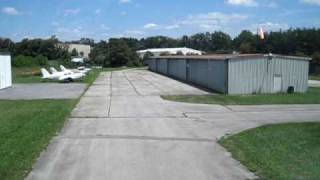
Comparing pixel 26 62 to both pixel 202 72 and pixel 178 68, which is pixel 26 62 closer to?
pixel 178 68

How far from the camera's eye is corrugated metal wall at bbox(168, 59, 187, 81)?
177ft

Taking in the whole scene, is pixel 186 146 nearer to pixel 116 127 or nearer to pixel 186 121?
pixel 116 127

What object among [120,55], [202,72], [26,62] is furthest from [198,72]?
[120,55]

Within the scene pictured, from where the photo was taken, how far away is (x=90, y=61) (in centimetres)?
13688

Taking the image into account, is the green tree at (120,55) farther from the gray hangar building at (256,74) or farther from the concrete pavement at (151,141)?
the concrete pavement at (151,141)

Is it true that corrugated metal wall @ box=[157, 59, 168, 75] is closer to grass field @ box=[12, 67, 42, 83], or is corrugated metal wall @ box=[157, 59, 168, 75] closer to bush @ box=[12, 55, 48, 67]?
grass field @ box=[12, 67, 42, 83]

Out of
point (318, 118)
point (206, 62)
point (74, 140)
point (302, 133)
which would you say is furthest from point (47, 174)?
point (206, 62)

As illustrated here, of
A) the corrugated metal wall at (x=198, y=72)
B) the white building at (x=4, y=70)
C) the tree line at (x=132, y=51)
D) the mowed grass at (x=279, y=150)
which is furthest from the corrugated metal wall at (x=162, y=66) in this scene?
the mowed grass at (x=279, y=150)

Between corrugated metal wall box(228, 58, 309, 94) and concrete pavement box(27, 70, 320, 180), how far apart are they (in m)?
9.81

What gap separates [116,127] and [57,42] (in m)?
123

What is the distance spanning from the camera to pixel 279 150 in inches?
467

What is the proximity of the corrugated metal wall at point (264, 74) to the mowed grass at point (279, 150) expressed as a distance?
56.4 feet

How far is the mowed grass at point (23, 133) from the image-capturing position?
385 inches

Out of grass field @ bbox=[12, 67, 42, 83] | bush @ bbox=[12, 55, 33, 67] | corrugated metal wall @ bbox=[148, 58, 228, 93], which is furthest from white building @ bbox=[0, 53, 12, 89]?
bush @ bbox=[12, 55, 33, 67]
